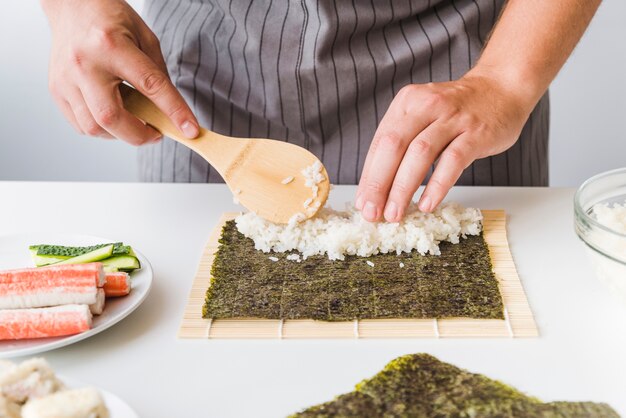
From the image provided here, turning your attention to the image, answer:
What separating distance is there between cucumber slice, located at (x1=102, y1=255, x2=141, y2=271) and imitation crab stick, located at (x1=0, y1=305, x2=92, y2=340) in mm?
156

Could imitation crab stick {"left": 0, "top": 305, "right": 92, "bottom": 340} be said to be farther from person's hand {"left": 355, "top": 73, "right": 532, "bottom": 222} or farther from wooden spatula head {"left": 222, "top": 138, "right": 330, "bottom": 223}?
person's hand {"left": 355, "top": 73, "right": 532, "bottom": 222}

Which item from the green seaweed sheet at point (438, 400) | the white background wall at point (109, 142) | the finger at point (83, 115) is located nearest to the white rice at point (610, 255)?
the green seaweed sheet at point (438, 400)

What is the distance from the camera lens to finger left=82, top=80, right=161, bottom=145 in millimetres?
1345

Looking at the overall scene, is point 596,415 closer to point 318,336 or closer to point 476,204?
point 318,336

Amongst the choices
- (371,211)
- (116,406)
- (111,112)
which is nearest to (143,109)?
(111,112)

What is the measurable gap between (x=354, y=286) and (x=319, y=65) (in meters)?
0.59

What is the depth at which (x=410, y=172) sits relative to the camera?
4.25 ft

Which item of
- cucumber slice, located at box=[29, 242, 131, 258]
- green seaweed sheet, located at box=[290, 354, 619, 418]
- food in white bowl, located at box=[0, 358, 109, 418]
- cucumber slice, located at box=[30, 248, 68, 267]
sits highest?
cucumber slice, located at box=[29, 242, 131, 258]

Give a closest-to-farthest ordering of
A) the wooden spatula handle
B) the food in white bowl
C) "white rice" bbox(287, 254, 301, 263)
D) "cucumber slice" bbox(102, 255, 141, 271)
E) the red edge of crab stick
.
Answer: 1. the food in white bowl
2. the red edge of crab stick
3. "cucumber slice" bbox(102, 255, 141, 271)
4. "white rice" bbox(287, 254, 301, 263)
5. the wooden spatula handle

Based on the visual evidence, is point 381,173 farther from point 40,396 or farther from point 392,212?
point 40,396

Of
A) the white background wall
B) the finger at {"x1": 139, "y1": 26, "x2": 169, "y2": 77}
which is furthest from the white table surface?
the white background wall

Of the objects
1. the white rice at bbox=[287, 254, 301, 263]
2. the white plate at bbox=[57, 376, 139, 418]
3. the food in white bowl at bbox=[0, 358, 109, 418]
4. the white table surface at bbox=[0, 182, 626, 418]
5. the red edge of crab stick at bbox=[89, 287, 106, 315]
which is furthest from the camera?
the white rice at bbox=[287, 254, 301, 263]

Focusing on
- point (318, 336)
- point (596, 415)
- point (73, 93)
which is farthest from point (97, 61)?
point (596, 415)

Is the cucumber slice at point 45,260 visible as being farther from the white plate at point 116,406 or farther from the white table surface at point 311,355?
the white plate at point 116,406
